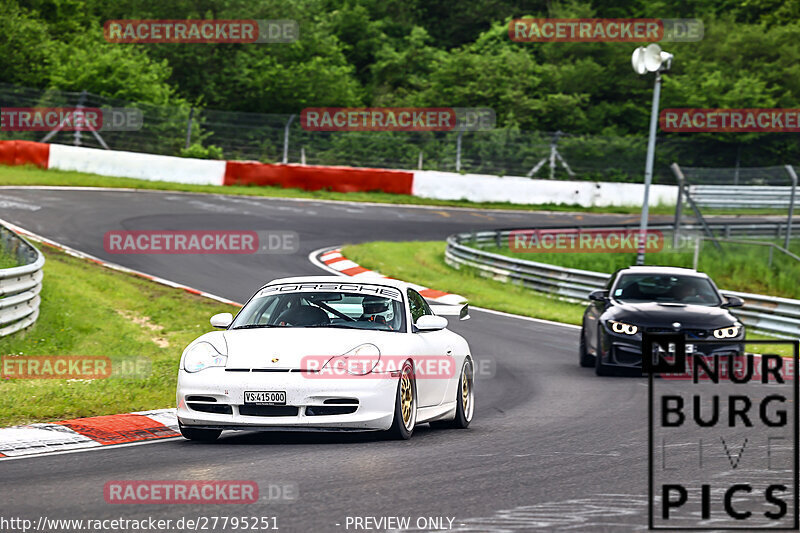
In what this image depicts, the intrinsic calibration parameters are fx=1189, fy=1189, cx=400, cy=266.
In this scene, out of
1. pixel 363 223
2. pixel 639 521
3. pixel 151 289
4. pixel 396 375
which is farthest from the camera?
pixel 363 223

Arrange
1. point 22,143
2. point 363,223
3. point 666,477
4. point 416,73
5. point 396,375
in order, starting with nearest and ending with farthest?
point 666,477
point 396,375
point 363,223
point 22,143
point 416,73

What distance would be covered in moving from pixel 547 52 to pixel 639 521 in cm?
5614

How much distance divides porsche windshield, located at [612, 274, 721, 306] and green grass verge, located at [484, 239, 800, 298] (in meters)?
11.8

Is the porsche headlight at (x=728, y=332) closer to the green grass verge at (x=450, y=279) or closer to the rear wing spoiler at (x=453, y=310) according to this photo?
the rear wing spoiler at (x=453, y=310)

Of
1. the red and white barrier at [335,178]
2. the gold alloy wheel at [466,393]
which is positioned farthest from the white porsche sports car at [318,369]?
the red and white barrier at [335,178]

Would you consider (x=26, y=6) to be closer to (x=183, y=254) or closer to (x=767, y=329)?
(x=183, y=254)

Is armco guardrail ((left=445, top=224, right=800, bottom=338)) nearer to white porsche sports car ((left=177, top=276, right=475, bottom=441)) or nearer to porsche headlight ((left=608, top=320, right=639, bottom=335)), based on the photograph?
porsche headlight ((left=608, top=320, right=639, bottom=335))

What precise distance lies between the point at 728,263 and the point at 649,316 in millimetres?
14305

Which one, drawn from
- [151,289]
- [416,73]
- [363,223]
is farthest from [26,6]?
[151,289]

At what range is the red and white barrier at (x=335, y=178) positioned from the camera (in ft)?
123

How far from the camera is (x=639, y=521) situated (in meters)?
6.12

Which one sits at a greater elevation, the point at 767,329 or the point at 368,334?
the point at 368,334

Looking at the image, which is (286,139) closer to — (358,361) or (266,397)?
(358,361)

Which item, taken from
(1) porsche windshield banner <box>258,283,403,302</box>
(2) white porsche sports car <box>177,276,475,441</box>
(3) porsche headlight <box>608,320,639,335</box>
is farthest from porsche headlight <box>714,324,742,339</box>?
(1) porsche windshield banner <box>258,283,403,302</box>
